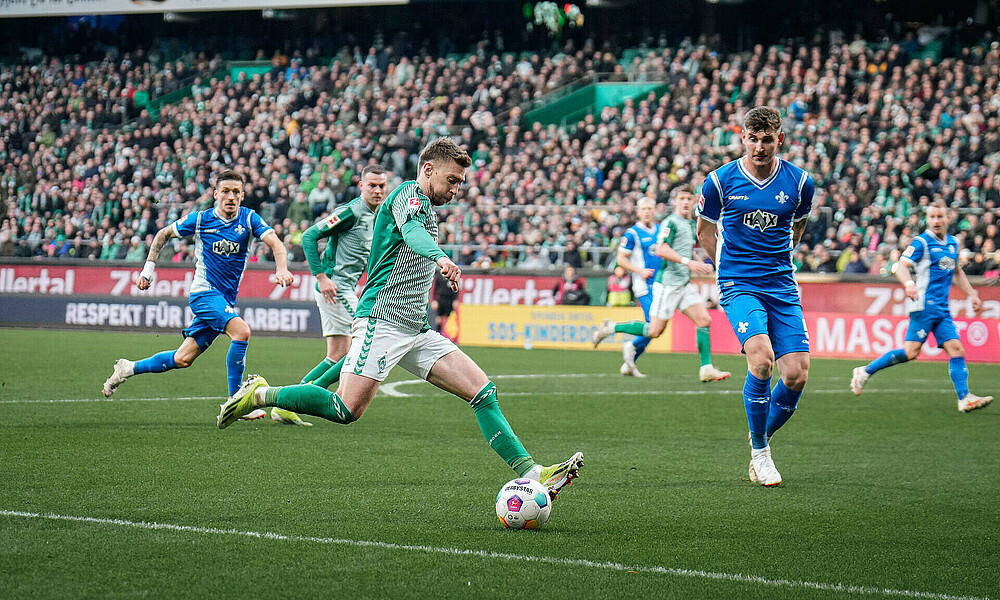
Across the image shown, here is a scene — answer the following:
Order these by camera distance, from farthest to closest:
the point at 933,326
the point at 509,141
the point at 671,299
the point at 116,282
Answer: the point at 509,141 < the point at 116,282 < the point at 671,299 < the point at 933,326

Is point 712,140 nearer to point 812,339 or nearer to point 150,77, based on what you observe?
point 812,339

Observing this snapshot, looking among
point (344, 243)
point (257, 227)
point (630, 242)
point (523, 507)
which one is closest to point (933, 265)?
point (630, 242)

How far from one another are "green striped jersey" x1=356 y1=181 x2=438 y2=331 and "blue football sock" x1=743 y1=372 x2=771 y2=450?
2.43 meters

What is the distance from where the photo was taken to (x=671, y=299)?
49.3ft

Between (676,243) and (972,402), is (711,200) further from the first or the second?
(676,243)

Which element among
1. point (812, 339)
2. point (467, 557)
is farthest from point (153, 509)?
point (812, 339)

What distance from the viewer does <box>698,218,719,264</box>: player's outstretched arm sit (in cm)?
760

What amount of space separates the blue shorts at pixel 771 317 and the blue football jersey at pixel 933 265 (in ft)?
17.7

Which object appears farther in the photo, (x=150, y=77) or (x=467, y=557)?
(x=150, y=77)

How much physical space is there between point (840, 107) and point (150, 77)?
23.5m

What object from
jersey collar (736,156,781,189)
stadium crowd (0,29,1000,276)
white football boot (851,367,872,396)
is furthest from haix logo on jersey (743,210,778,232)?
stadium crowd (0,29,1000,276)

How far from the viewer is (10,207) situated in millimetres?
33875

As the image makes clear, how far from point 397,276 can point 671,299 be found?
30.6ft

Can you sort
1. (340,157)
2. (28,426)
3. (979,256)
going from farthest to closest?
(340,157)
(979,256)
(28,426)
